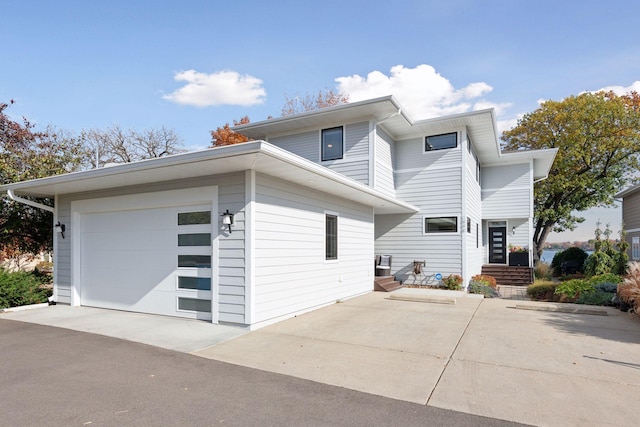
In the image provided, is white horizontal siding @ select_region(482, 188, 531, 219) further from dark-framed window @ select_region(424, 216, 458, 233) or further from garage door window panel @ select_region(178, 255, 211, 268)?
garage door window panel @ select_region(178, 255, 211, 268)

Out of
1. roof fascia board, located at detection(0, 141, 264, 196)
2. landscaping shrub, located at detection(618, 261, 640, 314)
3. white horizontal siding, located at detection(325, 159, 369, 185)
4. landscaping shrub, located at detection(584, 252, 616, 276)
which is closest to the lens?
roof fascia board, located at detection(0, 141, 264, 196)

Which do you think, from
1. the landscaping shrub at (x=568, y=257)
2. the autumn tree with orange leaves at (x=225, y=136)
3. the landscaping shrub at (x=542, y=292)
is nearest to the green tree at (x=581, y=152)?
the landscaping shrub at (x=568, y=257)

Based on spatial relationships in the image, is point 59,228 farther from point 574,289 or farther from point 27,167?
point 574,289

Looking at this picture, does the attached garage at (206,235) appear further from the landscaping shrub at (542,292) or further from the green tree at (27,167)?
the landscaping shrub at (542,292)

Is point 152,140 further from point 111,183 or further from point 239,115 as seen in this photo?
point 111,183

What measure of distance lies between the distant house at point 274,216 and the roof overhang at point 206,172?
3 cm

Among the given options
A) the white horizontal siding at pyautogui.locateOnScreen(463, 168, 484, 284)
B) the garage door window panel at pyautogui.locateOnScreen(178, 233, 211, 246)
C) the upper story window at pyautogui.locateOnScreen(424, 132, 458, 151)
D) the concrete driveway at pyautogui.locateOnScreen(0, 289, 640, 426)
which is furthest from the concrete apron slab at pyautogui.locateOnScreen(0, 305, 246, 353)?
the upper story window at pyautogui.locateOnScreen(424, 132, 458, 151)

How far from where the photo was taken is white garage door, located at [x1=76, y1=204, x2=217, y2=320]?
677 centimetres

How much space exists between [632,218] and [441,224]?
11.2 meters

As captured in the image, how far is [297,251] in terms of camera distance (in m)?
7.39

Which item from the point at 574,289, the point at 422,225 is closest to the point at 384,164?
the point at 422,225

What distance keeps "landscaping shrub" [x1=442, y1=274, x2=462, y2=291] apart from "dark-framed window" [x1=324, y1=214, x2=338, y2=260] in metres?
4.66

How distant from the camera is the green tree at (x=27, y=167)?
33.1ft

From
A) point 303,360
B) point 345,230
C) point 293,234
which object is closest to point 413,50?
point 345,230
